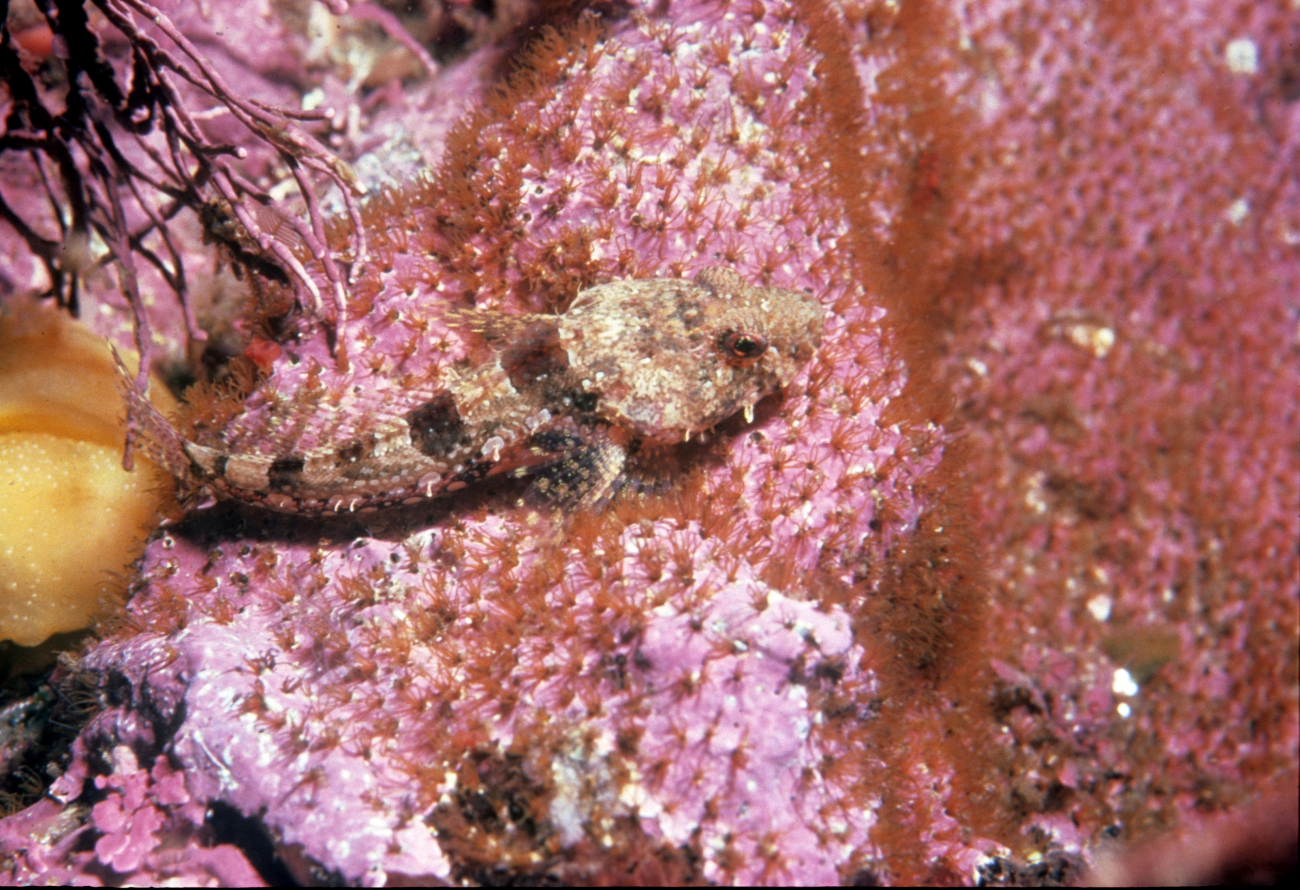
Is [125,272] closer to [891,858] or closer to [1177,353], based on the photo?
[891,858]

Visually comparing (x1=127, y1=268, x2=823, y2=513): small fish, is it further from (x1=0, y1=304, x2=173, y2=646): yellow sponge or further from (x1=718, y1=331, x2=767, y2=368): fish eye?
(x1=0, y1=304, x2=173, y2=646): yellow sponge

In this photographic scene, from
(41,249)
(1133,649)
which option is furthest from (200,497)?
(1133,649)

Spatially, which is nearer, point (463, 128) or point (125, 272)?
point (125, 272)

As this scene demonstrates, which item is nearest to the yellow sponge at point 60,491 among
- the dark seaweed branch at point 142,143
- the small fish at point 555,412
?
the dark seaweed branch at point 142,143

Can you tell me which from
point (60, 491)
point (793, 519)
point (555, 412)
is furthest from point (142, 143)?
point (793, 519)

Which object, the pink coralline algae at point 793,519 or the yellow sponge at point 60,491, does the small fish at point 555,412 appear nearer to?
the pink coralline algae at point 793,519

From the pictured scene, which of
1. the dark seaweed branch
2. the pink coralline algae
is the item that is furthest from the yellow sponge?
the dark seaweed branch

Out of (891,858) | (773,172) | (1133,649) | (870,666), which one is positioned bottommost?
(1133,649)
